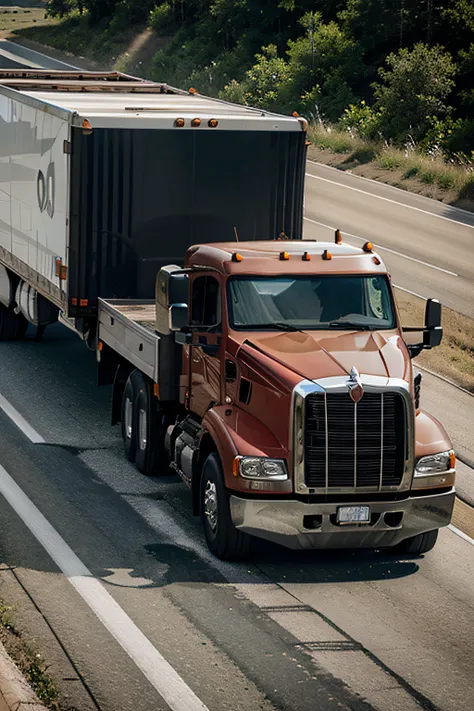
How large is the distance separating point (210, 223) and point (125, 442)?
3.22 m

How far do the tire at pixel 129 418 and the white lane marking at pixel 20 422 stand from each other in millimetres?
1284

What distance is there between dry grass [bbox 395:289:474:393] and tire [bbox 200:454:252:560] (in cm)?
874

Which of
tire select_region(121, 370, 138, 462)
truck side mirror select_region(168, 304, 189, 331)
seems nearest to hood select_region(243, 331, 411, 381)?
truck side mirror select_region(168, 304, 189, 331)

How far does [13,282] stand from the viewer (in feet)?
66.4

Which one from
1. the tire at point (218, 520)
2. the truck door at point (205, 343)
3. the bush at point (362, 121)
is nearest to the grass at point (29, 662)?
the tire at point (218, 520)

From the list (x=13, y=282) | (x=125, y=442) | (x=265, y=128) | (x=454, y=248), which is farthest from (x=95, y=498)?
(x=454, y=248)

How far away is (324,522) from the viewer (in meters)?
11.3

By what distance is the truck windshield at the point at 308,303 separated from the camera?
1240 cm

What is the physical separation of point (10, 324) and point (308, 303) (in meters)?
9.74

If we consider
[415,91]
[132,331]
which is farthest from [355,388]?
[415,91]

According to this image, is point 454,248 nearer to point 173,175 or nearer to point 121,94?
point 121,94

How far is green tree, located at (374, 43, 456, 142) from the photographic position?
49391 mm

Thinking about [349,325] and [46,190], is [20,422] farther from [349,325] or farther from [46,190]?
[349,325]

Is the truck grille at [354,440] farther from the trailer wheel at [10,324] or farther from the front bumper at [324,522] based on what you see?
the trailer wheel at [10,324]
